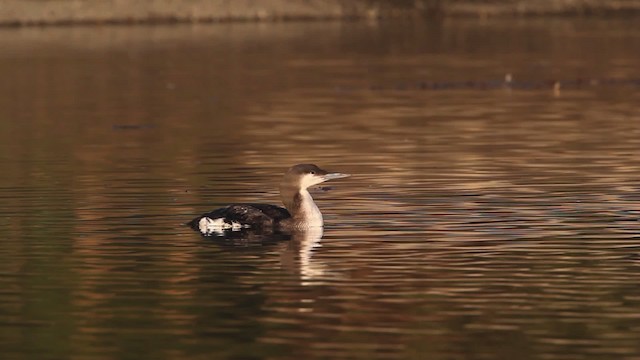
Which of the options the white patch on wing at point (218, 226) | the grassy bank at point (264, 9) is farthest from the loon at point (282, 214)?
the grassy bank at point (264, 9)

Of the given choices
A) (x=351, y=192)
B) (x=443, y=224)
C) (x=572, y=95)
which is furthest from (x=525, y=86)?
(x=443, y=224)

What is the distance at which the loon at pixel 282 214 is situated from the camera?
81.5 ft

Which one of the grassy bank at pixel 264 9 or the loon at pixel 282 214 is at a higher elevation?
the loon at pixel 282 214

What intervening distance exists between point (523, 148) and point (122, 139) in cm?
796

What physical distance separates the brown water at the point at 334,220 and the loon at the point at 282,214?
37 cm

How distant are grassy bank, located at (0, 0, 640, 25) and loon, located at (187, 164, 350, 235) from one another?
87.7 meters

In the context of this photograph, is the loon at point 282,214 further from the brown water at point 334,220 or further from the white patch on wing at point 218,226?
the brown water at point 334,220

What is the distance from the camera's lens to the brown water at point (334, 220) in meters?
18.0

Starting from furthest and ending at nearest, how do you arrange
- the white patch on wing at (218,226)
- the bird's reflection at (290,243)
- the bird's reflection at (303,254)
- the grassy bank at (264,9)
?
the grassy bank at (264,9), the white patch on wing at (218,226), the bird's reflection at (290,243), the bird's reflection at (303,254)

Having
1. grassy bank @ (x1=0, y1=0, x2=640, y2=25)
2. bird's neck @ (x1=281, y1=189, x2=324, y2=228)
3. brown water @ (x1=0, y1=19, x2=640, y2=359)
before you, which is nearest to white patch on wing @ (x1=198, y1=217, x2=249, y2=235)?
brown water @ (x1=0, y1=19, x2=640, y2=359)

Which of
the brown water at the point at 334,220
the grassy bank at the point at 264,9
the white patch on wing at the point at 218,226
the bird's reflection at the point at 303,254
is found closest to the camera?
the brown water at the point at 334,220

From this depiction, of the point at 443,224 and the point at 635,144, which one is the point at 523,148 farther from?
the point at 443,224

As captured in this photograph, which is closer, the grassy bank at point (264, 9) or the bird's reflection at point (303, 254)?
the bird's reflection at point (303, 254)

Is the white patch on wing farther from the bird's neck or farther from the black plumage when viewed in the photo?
the bird's neck
